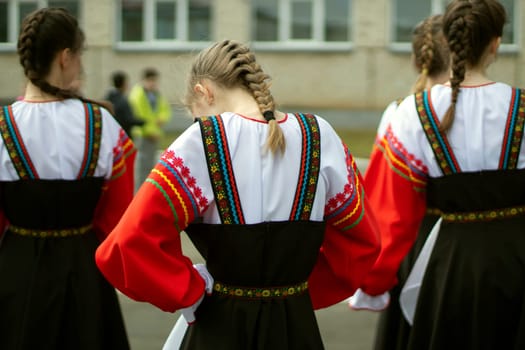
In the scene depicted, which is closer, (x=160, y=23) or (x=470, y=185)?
(x=470, y=185)

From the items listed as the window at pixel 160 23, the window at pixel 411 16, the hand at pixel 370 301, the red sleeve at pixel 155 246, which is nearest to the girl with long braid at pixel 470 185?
the hand at pixel 370 301

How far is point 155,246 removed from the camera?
8.90ft

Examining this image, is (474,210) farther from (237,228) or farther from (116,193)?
(116,193)

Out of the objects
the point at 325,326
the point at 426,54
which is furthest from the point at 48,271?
the point at 325,326

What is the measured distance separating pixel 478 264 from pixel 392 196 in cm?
49

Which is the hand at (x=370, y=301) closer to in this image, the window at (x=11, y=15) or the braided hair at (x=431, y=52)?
the braided hair at (x=431, y=52)

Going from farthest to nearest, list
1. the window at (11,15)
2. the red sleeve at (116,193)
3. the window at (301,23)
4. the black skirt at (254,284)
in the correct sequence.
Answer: the window at (11,15) → the window at (301,23) → the red sleeve at (116,193) → the black skirt at (254,284)

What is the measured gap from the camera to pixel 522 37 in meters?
22.3

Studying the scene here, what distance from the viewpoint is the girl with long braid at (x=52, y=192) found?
3.80 meters

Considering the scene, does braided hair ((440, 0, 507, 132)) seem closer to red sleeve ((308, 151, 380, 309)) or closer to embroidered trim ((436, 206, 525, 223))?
embroidered trim ((436, 206, 525, 223))

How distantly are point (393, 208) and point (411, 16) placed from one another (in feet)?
64.7

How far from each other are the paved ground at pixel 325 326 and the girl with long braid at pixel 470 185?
5.99 feet

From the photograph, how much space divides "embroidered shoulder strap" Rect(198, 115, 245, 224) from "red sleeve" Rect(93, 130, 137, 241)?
1.30m

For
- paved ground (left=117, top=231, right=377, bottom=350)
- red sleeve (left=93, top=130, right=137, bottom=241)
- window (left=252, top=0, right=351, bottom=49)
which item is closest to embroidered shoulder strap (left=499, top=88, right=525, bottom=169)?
red sleeve (left=93, top=130, right=137, bottom=241)
